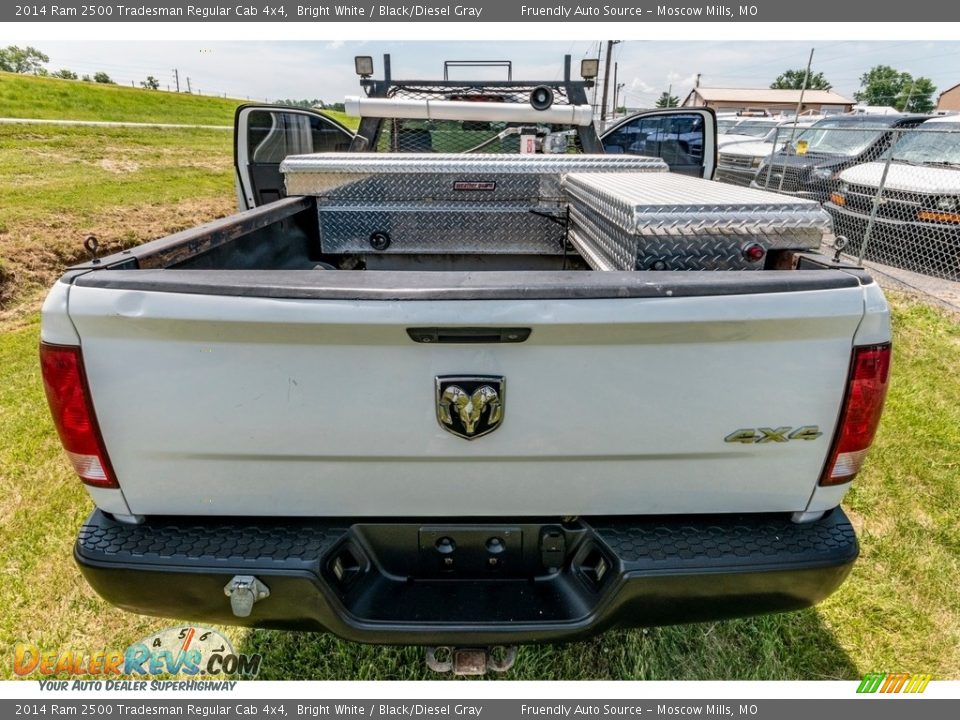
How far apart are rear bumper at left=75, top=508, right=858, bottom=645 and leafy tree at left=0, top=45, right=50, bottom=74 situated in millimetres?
67382

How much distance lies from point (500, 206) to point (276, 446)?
7.95 feet

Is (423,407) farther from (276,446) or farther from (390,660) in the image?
(390,660)

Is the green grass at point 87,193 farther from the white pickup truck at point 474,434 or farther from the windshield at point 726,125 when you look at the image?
the windshield at point 726,125

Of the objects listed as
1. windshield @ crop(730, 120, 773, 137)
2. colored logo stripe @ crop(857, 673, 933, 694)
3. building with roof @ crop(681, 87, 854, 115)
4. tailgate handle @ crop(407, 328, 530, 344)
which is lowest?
colored logo stripe @ crop(857, 673, 933, 694)

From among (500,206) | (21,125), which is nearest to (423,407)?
(500,206)

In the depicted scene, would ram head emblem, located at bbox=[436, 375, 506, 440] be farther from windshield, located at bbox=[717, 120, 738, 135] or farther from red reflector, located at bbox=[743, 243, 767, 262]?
windshield, located at bbox=[717, 120, 738, 135]

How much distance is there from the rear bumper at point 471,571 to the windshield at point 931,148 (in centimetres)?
865

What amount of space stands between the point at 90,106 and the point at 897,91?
7991 cm

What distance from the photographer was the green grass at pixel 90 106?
2158 centimetres

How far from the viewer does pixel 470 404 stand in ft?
4.86

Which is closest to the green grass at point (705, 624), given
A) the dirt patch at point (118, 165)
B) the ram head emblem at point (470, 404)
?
the ram head emblem at point (470, 404)

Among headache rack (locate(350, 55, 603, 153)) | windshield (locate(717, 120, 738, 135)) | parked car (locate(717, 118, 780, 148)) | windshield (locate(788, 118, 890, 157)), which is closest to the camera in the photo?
headache rack (locate(350, 55, 603, 153))

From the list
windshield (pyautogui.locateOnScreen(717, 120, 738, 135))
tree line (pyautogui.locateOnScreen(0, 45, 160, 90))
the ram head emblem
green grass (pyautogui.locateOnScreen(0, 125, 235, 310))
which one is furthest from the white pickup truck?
tree line (pyautogui.locateOnScreen(0, 45, 160, 90))

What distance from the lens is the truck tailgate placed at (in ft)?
4.63
